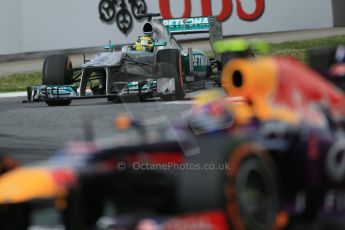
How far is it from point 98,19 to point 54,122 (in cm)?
1919

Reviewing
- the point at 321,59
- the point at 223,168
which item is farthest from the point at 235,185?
the point at 321,59

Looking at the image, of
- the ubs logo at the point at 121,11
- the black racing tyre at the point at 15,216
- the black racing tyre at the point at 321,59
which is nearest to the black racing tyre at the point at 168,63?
the black racing tyre at the point at 321,59

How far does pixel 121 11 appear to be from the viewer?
29.5 meters

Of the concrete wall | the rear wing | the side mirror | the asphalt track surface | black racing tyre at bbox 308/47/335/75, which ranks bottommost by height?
the asphalt track surface

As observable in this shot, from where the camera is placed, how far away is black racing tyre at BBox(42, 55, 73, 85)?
15.1m

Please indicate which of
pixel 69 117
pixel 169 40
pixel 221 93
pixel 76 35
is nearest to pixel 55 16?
pixel 76 35

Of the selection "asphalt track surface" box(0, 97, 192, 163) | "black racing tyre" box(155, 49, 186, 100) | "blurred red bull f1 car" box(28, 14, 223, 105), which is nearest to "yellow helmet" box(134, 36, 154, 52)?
"blurred red bull f1 car" box(28, 14, 223, 105)

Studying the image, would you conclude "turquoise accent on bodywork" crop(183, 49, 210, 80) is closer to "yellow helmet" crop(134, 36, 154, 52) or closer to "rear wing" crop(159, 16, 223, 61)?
"rear wing" crop(159, 16, 223, 61)

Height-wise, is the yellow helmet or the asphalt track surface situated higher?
the yellow helmet

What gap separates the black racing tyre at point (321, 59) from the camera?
431 centimetres

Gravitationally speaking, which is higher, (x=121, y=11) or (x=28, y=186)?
(x=121, y=11)

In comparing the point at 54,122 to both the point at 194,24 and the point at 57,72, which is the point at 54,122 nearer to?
the point at 57,72

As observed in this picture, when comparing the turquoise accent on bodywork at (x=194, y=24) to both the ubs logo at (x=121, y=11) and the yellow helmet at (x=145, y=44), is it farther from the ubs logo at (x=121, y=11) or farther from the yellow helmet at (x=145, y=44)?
the ubs logo at (x=121, y=11)

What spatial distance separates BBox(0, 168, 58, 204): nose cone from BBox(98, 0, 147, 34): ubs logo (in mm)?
25878
